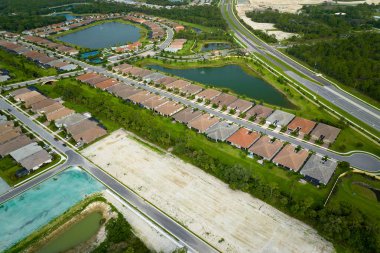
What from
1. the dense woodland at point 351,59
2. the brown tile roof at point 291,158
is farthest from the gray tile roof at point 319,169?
the dense woodland at point 351,59

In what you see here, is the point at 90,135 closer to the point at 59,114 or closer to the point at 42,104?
the point at 59,114

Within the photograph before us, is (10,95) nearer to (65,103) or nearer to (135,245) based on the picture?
(65,103)

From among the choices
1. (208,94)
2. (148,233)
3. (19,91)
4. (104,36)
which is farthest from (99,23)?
(148,233)

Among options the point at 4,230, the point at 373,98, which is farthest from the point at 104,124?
the point at 373,98

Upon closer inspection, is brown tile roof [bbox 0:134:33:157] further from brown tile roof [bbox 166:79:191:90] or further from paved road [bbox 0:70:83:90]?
brown tile roof [bbox 166:79:191:90]

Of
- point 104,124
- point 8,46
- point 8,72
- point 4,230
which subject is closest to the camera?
point 4,230

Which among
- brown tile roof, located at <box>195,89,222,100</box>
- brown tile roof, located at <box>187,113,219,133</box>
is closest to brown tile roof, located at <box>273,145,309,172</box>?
brown tile roof, located at <box>187,113,219,133</box>

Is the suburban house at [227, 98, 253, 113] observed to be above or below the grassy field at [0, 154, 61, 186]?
above
